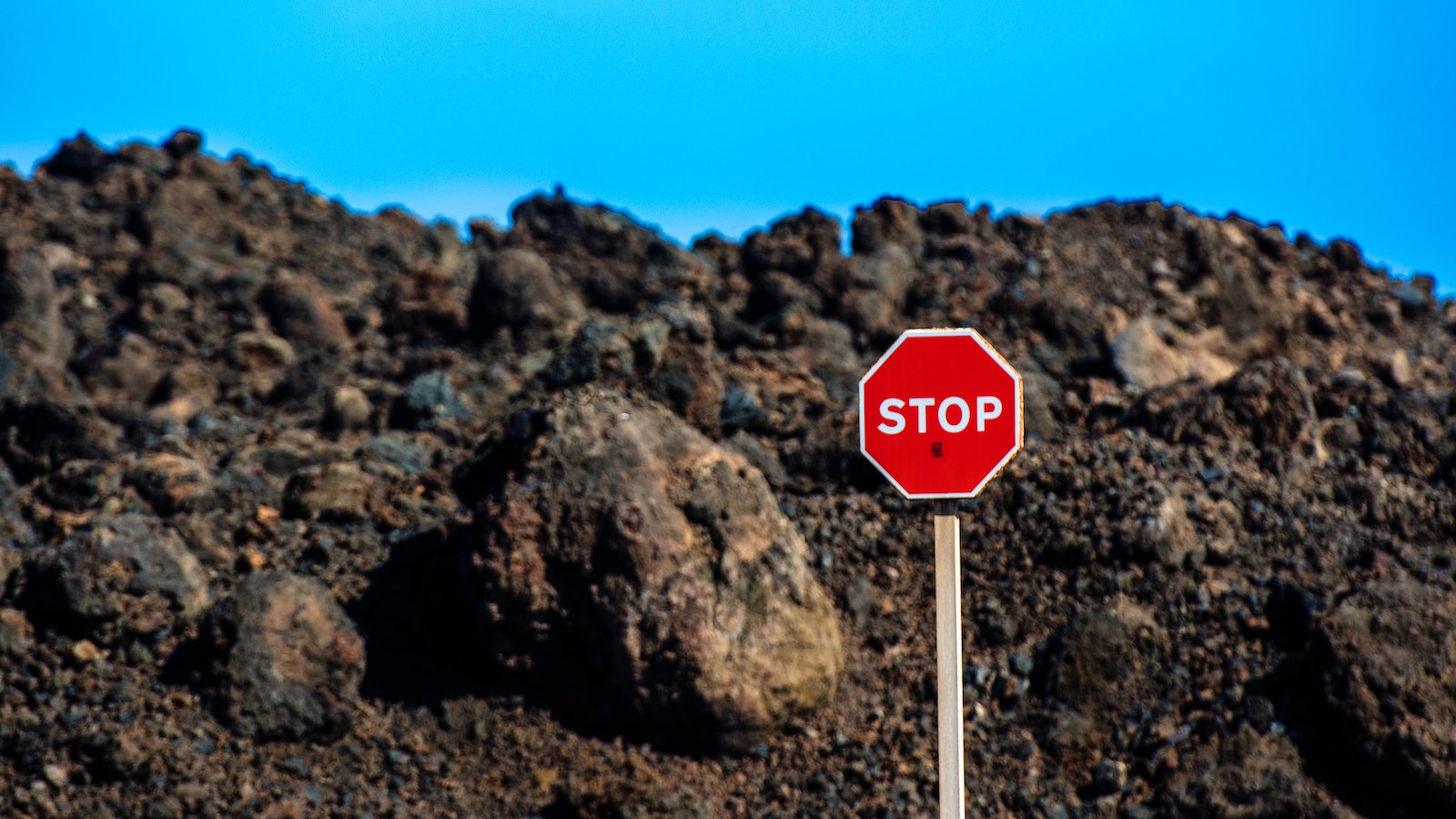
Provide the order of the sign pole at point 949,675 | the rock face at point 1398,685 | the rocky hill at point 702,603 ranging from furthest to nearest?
the rocky hill at point 702,603 < the rock face at point 1398,685 < the sign pole at point 949,675

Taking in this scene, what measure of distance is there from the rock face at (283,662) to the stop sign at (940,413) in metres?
6.11

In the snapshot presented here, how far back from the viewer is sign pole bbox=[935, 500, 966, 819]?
5.13m

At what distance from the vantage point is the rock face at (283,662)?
9938 mm

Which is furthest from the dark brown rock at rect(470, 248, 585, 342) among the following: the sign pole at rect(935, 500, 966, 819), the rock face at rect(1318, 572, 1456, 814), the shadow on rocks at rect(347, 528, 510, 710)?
the sign pole at rect(935, 500, 966, 819)

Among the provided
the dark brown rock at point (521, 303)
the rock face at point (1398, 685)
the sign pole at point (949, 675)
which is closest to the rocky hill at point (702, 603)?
the rock face at point (1398, 685)

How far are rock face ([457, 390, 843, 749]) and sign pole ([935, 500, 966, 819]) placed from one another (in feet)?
15.7

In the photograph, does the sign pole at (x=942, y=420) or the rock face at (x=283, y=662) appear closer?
the sign pole at (x=942, y=420)

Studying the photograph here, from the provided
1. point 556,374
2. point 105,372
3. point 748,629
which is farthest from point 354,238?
point 748,629

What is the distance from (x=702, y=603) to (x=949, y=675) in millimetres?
4968

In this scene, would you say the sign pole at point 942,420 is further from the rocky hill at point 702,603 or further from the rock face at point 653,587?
the rock face at point 653,587

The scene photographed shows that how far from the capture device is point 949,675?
514cm

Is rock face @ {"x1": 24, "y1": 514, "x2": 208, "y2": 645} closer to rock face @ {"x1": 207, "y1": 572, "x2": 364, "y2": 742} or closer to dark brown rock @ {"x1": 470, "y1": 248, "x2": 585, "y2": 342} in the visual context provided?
rock face @ {"x1": 207, "y1": 572, "x2": 364, "y2": 742}

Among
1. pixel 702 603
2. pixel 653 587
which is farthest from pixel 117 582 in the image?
pixel 702 603

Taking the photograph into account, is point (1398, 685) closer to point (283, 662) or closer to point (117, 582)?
point (283, 662)
